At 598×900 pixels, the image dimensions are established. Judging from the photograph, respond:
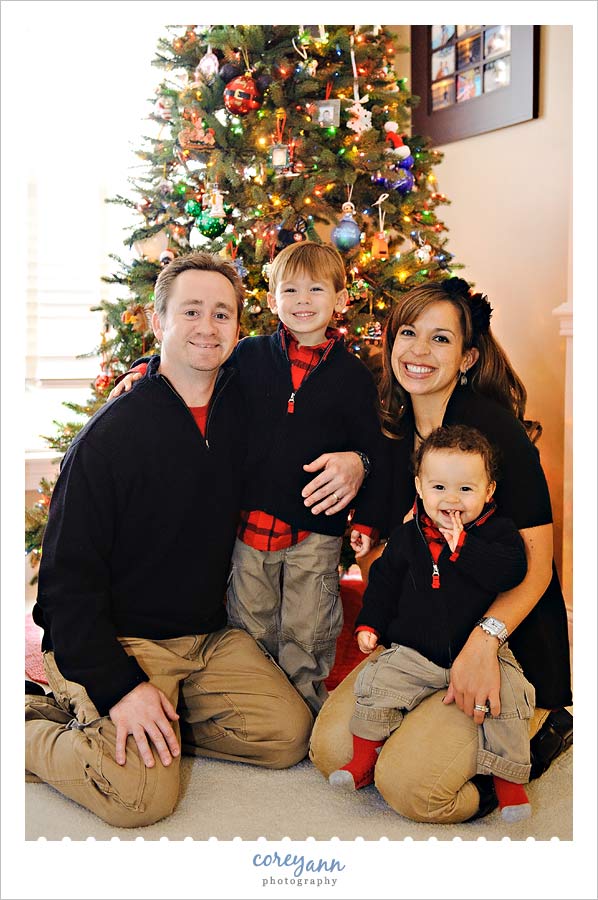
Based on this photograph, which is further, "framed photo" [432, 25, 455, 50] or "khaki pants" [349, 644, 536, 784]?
"framed photo" [432, 25, 455, 50]

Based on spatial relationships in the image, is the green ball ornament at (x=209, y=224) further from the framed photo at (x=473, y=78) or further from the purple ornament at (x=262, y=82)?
the framed photo at (x=473, y=78)

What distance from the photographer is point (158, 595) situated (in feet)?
5.88

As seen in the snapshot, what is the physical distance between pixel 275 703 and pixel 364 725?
25 centimetres

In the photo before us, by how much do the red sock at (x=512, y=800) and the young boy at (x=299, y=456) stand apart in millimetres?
549

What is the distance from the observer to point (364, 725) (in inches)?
67.5

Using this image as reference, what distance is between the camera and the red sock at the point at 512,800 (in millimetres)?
1584

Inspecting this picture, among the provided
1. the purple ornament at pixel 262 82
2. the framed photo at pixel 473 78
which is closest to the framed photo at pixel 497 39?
the framed photo at pixel 473 78

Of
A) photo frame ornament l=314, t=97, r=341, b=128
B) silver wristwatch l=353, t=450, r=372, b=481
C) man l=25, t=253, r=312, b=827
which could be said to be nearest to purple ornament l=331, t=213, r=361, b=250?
photo frame ornament l=314, t=97, r=341, b=128

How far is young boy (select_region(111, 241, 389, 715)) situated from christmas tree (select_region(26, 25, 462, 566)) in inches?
Answer: 17.2

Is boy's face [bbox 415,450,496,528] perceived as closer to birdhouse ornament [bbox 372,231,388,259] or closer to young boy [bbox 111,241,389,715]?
young boy [bbox 111,241,389,715]

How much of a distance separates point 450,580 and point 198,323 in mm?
749

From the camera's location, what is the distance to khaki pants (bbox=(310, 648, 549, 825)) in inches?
62.8

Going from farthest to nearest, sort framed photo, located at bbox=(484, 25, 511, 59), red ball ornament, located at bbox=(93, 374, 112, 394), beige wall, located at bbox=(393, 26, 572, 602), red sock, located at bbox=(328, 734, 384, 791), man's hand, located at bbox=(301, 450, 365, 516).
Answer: framed photo, located at bbox=(484, 25, 511, 59)
beige wall, located at bbox=(393, 26, 572, 602)
red ball ornament, located at bbox=(93, 374, 112, 394)
man's hand, located at bbox=(301, 450, 365, 516)
red sock, located at bbox=(328, 734, 384, 791)

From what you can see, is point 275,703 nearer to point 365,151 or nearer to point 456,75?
point 365,151
